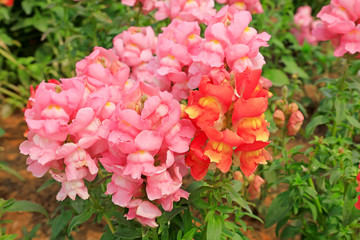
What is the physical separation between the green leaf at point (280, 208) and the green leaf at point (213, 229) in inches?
25.5

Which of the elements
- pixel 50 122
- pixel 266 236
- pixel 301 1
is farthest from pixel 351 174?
pixel 301 1

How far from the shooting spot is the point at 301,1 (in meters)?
4.56

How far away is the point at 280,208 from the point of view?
1.96 m

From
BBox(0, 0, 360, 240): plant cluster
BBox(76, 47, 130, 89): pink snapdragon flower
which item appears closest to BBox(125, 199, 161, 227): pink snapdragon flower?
BBox(0, 0, 360, 240): plant cluster

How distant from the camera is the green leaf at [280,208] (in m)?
1.94

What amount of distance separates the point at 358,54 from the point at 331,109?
464 millimetres

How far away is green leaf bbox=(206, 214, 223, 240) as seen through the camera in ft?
4.51

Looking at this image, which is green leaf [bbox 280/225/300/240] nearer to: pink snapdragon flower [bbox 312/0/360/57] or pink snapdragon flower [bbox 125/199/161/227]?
pink snapdragon flower [bbox 312/0/360/57]

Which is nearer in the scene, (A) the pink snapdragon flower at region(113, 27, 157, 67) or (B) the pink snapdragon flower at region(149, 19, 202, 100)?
(B) the pink snapdragon flower at region(149, 19, 202, 100)

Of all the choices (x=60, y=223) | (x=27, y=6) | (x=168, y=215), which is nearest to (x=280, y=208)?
(x=168, y=215)

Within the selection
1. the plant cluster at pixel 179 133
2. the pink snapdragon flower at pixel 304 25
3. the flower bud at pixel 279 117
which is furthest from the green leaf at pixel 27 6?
the flower bud at pixel 279 117

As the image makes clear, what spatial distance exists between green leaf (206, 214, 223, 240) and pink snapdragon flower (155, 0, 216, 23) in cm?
101

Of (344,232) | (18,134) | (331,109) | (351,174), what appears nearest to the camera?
(351,174)

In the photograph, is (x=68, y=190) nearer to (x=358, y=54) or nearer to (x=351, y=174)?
(x=351, y=174)
